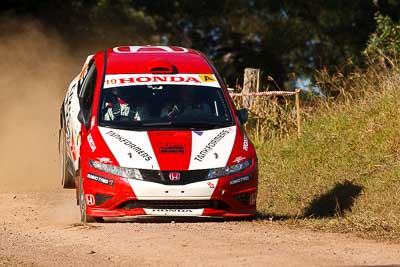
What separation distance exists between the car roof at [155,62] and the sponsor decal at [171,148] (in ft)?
4.46

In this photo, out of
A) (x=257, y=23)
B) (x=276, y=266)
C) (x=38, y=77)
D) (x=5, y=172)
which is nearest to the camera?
(x=276, y=266)

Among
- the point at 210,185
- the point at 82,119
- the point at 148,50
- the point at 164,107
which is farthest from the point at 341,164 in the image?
the point at 210,185

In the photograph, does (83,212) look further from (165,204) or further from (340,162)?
(340,162)

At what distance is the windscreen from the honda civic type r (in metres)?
0.01

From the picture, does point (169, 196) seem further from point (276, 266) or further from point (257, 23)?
point (257, 23)

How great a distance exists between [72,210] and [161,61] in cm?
217

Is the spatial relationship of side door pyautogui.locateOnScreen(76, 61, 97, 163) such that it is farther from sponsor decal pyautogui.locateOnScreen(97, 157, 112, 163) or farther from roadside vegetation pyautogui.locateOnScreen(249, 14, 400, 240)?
roadside vegetation pyautogui.locateOnScreen(249, 14, 400, 240)

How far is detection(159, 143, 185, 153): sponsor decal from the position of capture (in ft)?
43.4

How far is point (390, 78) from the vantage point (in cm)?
2050

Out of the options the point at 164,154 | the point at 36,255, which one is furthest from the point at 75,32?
the point at 36,255

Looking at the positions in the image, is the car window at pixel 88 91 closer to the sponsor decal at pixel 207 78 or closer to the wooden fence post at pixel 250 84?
the sponsor decal at pixel 207 78

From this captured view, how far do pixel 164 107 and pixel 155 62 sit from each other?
0.65 m

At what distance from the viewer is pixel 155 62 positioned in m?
14.4

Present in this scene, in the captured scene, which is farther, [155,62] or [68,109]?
[68,109]
